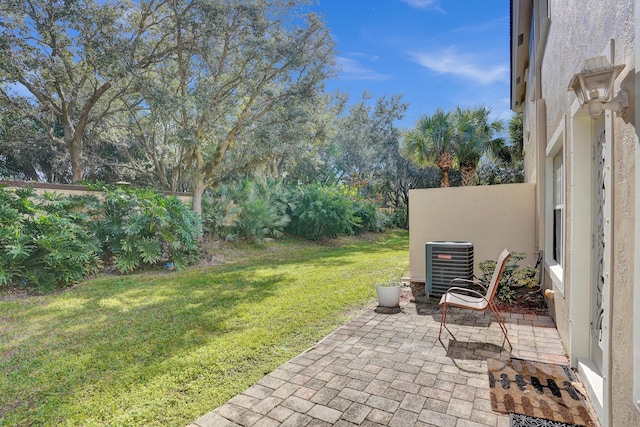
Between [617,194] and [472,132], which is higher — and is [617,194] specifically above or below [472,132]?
below

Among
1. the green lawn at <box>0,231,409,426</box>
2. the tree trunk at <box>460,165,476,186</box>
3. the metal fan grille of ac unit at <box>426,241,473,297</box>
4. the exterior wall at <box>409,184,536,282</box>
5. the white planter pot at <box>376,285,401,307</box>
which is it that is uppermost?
the tree trunk at <box>460,165,476,186</box>

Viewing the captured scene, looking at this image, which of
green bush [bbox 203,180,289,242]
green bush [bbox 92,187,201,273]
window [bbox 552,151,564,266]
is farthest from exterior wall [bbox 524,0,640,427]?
green bush [bbox 203,180,289,242]

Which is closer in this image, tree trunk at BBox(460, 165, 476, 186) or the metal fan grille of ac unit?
the metal fan grille of ac unit

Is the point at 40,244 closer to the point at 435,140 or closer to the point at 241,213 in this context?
the point at 241,213

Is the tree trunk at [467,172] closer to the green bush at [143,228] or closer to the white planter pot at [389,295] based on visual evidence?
the white planter pot at [389,295]

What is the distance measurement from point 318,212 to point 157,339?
35.5 feet

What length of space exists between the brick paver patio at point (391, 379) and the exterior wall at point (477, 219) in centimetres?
210

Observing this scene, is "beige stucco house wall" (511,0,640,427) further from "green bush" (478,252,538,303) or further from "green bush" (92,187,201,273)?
"green bush" (92,187,201,273)

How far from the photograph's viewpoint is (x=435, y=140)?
1494 cm

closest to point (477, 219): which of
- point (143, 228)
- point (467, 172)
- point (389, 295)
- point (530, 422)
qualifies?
point (389, 295)

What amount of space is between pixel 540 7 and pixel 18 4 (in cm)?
1232

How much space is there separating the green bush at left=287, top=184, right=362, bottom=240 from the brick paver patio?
33.5 ft

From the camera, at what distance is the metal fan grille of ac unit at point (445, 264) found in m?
5.75

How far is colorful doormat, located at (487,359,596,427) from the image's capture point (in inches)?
99.6
